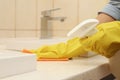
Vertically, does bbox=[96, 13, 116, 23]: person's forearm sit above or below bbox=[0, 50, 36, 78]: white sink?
above

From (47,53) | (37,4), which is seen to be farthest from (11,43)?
(37,4)

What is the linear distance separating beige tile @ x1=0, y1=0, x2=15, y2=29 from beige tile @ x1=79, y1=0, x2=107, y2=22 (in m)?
0.38

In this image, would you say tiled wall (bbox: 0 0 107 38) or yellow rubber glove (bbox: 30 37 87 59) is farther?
tiled wall (bbox: 0 0 107 38)

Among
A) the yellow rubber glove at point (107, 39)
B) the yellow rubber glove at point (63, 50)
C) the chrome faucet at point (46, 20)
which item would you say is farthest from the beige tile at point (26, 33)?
the yellow rubber glove at point (107, 39)

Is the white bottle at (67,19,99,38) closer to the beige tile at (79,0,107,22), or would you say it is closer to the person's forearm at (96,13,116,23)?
the person's forearm at (96,13,116,23)

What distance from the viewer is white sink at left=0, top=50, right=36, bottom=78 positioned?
452mm

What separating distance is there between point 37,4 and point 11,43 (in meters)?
0.48

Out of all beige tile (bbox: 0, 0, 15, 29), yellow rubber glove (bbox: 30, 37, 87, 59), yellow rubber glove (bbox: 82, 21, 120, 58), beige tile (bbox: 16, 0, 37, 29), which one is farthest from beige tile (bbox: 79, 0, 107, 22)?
yellow rubber glove (bbox: 82, 21, 120, 58)

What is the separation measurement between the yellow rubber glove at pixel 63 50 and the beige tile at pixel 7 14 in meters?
0.61

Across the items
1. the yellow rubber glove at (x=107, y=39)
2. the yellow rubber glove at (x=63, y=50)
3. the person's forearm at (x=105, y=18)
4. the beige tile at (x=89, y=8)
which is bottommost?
the yellow rubber glove at (x=63, y=50)

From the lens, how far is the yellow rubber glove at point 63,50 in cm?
73

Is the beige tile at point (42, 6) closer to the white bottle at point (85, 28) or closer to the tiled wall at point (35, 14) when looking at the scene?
the tiled wall at point (35, 14)

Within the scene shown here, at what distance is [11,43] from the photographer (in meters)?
0.94

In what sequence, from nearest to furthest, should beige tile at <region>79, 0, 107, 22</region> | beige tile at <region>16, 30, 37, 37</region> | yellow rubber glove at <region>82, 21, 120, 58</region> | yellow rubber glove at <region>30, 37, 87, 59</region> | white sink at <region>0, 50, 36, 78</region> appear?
white sink at <region>0, 50, 36, 78</region> → yellow rubber glove at <region>82, 21, 120, 58</region> → yellow rubber glove at <region>30, 37, 87, 59</region> → beige tile at <region>79, 0, 107, 22</region> → beige tile at <region>16, 30, 37, 37</region>
